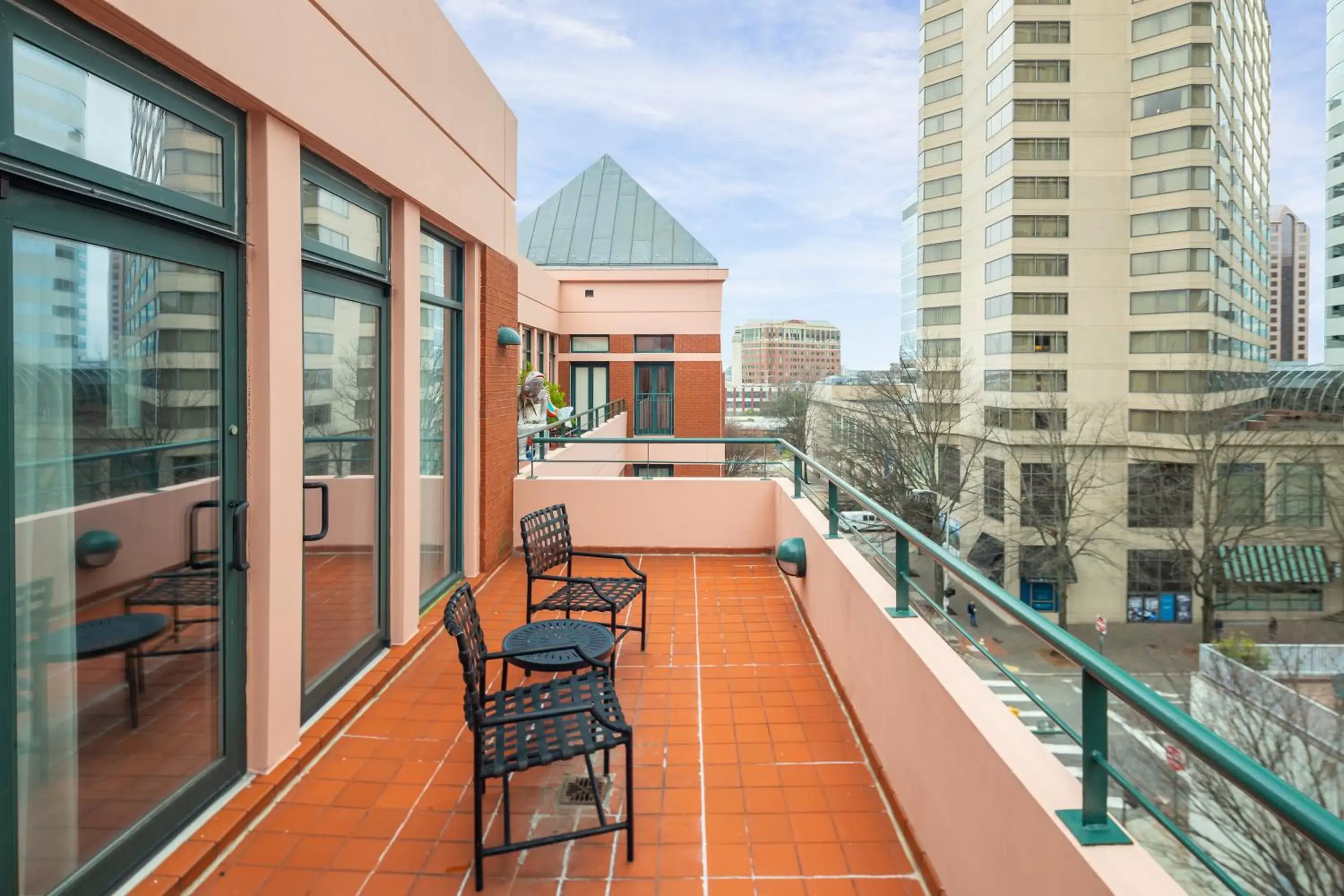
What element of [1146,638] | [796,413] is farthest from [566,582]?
[796,413]

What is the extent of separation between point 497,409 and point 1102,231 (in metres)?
40.3

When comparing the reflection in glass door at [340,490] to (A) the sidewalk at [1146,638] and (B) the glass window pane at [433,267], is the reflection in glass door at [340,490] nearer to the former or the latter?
(B) the glass window pane at [433,267]

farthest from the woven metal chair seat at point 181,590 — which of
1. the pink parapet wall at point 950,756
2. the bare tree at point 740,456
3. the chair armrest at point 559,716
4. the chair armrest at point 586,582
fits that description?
the bare tree at point 740,456

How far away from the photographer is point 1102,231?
127ft

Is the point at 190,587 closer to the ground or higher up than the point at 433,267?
closer to the ground

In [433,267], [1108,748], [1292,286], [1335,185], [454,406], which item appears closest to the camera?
[1108,748]

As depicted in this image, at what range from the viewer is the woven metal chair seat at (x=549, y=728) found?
2746mm

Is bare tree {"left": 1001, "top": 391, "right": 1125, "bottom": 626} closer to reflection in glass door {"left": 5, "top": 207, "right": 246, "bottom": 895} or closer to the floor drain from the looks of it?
the floor drain

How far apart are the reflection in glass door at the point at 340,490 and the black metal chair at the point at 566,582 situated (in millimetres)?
954

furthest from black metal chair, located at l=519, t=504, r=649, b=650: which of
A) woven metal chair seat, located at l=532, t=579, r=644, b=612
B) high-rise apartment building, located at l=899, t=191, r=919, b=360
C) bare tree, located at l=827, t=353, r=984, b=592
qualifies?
high-rise apartment building, located at l=899, t=191, r=919, b=360

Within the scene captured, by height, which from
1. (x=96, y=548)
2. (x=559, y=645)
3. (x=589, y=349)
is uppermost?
(x=589, y=349)

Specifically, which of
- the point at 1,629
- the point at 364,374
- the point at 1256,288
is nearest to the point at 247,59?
the point at 364,374

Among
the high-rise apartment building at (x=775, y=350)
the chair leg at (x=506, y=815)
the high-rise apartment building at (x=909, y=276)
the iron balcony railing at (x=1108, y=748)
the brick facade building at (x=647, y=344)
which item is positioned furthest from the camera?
the high-rise apartment building at (x=775, y=350)

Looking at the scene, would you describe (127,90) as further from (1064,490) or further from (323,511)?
(1064,490)
